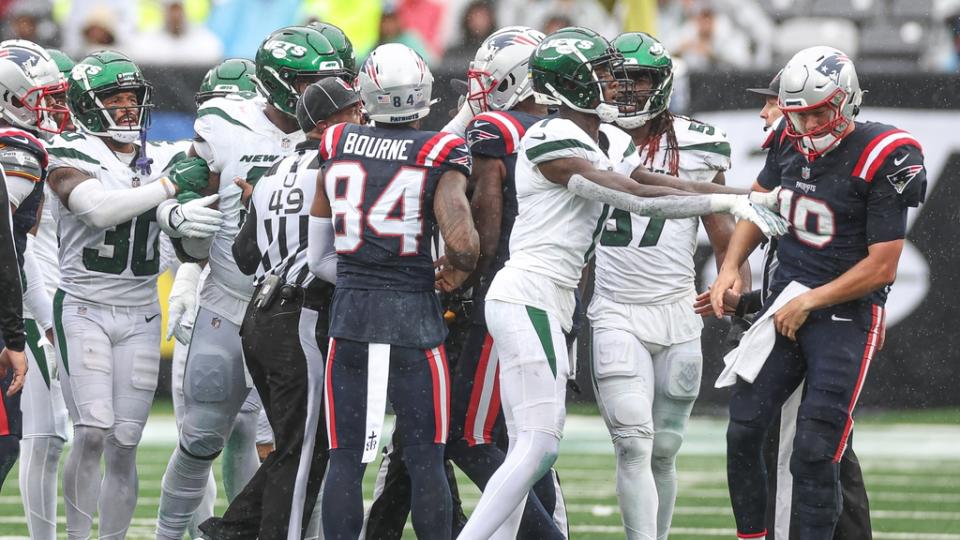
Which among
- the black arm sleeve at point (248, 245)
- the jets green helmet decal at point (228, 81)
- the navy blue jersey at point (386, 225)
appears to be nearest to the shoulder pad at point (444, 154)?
the navy blue jersey at point (386, 225)

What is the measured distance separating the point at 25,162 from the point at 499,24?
823 centimetres

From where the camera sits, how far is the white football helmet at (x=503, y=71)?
19.1 feet

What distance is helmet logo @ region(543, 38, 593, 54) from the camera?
5.30 metres

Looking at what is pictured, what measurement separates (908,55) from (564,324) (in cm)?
837

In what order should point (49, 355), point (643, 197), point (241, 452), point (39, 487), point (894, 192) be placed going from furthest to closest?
point (241, 452) → point (49, 355) → point (39, 487) → point (894, 192) → point (643, 197)

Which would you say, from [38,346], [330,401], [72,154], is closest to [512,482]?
[330,401]

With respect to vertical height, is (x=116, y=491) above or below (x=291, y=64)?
below

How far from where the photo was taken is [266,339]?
216 inches

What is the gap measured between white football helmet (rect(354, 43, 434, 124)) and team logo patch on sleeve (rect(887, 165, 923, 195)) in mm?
1604

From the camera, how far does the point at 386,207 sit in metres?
5.13

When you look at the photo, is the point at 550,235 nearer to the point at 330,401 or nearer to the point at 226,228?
the point at 330,401

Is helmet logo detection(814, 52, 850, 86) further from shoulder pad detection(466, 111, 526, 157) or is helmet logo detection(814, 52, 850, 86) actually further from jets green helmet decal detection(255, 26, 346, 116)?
jets green helmet decal detection(255, 26, 346, 116)

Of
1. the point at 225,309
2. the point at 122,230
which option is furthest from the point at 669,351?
the point at 122,230

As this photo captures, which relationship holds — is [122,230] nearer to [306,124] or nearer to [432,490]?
[306,124]
